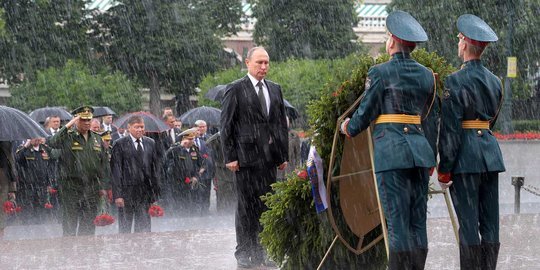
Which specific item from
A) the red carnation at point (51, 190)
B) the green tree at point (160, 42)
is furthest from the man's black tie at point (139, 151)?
the green tree at point (160, 42)

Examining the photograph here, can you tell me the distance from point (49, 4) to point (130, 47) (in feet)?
20.9

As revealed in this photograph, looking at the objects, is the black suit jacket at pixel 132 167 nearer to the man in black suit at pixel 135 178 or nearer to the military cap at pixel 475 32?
the man in black suit at pixel 135 178

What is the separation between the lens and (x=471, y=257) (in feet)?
25.6

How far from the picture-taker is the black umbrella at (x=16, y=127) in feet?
39.8

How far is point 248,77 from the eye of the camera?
9.42m

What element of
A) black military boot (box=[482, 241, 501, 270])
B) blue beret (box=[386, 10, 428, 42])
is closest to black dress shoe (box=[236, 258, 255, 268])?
black military boot (box=[482, 241, 501, 270])

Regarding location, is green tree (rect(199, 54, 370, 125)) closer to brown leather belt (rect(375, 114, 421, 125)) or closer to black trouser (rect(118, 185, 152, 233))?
black trouser (rect(118, 185, 152, 233))

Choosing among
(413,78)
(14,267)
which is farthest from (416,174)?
(14,267)

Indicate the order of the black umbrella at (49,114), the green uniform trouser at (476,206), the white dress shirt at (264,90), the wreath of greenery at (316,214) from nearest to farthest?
the green uniform trouser at (476,206) → the wreath of greenery at (316,214) → the white dress shirt at (264,90) → the black umbrella at (49,114)

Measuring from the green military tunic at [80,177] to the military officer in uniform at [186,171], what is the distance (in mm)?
5728

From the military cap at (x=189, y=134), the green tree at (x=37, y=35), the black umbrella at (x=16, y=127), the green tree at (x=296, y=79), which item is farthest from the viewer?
the green tree at (x=37, y=35)

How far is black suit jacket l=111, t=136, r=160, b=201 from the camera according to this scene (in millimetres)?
13289

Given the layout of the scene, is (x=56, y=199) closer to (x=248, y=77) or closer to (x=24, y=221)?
(x=24, y=221)

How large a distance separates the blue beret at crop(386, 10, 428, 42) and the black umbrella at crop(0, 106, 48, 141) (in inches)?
229
